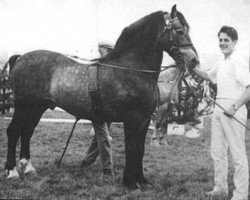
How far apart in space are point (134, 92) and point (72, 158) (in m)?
2.92

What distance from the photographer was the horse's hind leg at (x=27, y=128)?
5.25m

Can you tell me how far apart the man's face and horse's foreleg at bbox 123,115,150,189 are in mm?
1359

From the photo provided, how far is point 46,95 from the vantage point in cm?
509

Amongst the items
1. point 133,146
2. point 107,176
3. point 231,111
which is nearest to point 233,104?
point 231,111

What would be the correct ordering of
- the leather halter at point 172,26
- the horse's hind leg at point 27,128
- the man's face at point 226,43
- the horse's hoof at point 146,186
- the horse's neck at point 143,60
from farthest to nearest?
the horse's hind leg at point 27,128 → the horse's hoof at point 146,186 → the horse's neck at point 143,60 → the leather halter at point 172,26 → the man's face at point 226,43

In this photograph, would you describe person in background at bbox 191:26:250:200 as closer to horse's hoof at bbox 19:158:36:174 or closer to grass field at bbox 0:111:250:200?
grass field at bbox 0:111:250:200

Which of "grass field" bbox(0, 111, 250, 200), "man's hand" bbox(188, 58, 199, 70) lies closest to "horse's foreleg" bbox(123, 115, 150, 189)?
"grass field" bbox(0, 111, 250, 200)

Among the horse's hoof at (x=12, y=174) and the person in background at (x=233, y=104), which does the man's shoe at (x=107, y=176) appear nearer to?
the horse's hoof at (x=12, y=174)

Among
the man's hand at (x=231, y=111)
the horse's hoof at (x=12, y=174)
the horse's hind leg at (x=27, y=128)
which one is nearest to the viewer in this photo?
the man's hand at (x=231, y=111)

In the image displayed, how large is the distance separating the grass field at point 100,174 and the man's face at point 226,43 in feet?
6.23

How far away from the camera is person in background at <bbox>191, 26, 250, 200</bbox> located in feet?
12.9

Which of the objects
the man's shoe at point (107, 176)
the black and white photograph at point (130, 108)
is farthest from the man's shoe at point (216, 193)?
the man's shoe at point (107, 176)

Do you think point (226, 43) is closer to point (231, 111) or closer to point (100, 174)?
point (231, 111)

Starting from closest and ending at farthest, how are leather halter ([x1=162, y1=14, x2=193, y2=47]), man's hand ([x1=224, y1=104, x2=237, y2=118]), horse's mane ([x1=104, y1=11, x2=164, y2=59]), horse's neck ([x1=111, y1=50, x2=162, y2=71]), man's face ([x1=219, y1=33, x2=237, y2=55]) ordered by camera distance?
man's hand ([x1=224, y1=104, x2=237, y2=118]) < man's face ([x1=219, y1=33, x2=237, y2=55]) < leather halter ([x1=162, y1=14, x2=193, y2=47]) < horse's mane ([x1=104, y1=11, x2=164, y2=59]) < horse's neck ([x1=111, y1=50, x2=162, y2=71])
